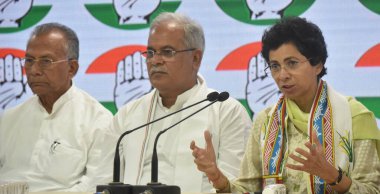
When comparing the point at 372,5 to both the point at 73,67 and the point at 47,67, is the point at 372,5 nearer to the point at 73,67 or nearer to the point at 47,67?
the point at 73,67

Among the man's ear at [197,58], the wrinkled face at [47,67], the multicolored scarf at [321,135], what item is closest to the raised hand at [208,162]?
the multicolored scarf at [321,135]

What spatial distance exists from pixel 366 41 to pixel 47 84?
6.81 ft

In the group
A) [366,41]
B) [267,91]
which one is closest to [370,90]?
[366,41]

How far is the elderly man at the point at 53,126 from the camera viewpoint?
4.65 meters

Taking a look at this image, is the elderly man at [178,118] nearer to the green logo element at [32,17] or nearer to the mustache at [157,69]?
the mustache at [157,69]

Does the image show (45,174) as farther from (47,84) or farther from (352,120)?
(352,120)

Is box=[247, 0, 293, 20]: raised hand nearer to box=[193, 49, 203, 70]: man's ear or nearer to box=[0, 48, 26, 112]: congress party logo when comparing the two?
box=[193, 49, 203, 70]: man's ear

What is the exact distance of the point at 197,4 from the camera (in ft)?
16.7

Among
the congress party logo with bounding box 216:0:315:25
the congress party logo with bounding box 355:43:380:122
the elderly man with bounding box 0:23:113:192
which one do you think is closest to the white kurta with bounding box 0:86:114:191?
the elderly man with bounding box 0:23:113:192

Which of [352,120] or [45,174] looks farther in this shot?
[45,174]

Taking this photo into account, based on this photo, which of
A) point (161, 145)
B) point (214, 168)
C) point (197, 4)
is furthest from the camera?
point (197, 4)

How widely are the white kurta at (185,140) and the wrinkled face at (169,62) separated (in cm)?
10

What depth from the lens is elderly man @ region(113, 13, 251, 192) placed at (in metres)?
4.29

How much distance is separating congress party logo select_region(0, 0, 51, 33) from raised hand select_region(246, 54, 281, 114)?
5.06 ft
